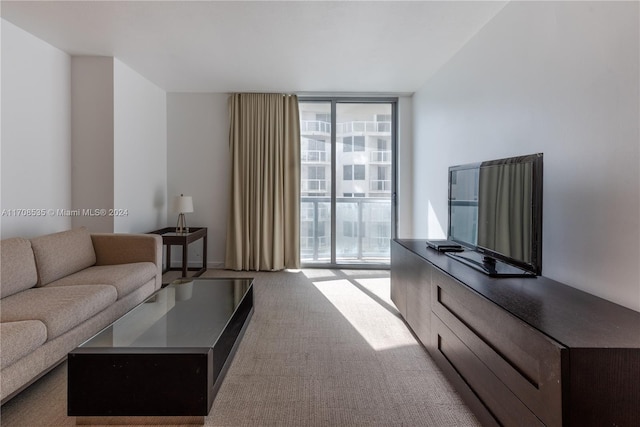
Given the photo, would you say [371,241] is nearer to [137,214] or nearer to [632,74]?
[137,214]

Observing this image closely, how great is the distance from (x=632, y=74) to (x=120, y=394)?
8.79ft

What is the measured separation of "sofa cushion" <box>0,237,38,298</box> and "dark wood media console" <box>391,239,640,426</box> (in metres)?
2.75

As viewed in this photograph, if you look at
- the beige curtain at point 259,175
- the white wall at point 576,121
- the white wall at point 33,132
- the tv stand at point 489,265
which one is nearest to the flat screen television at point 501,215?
the tv stand at point 489,265

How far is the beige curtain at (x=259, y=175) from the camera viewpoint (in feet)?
14.3

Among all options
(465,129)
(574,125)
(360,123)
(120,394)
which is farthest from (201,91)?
(574,125)

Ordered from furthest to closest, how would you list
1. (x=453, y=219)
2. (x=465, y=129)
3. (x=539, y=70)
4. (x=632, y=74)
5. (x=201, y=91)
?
(x=201, y=91) < (x=465, y=129) < (x=453, y=219) < (x=539, y=70) < (x=632, y=74)

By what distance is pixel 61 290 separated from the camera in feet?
7.00

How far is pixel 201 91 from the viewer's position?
14.4 ft

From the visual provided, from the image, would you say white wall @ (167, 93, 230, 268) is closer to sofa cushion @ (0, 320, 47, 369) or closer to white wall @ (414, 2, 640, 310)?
sofa cushion @ (0, 320, 47, 369)

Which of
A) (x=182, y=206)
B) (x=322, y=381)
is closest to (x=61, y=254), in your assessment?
(x=182, y=206)

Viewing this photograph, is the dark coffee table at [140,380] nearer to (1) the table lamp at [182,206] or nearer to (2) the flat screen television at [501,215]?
(2) the flat screen television at [501,215]

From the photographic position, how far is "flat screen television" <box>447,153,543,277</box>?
155 centimetres

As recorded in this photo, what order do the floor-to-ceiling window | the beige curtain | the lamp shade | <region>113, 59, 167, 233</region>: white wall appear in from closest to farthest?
<region>113, 59, 167, 233</region>: white wall < the lamp shade < the beige curtain < the floor-to-ceiling window

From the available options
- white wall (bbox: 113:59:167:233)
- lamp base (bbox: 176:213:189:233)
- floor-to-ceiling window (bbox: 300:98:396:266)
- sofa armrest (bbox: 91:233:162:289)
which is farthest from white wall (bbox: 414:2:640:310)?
white wall (bbox: 113:59:167:233)
